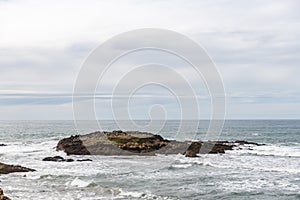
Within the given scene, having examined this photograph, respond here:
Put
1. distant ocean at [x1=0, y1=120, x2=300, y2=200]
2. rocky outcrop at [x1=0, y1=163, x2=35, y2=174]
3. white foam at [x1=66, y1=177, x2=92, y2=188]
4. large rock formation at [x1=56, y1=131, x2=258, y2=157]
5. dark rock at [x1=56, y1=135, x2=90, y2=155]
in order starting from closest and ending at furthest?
1. distant ocean at [x1=0, y1=120, x2=300, y2=200]
2. white foam at [x1=66, y1=177, x2=92, y2=188]
3. rocky outcrop at [x1=0, y1=163, x2=35, y2=174]
4. large rock formation at [x1=56, y1=131, x2=258, y2=157]
5. dark rock at [x1=56, y1=135, x2=90, y2=155]

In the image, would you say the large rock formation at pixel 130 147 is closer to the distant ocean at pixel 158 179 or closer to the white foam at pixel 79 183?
the distant ocean at pixel 158 179

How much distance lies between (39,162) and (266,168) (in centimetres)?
2089

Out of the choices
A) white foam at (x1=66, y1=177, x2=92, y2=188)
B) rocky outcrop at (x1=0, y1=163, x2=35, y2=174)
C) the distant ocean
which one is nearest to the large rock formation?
the distant ocean

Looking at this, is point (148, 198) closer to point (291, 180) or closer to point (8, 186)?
point (8, 186)

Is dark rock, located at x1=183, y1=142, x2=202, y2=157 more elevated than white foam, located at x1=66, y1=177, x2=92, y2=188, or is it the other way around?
dark rock, located at x1=183, y1=142, x2=202, y2=157

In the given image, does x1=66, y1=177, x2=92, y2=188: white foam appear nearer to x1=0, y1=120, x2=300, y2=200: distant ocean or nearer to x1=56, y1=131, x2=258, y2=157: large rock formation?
x1=0, y1=120, x2=300, y2=200: distant ocean

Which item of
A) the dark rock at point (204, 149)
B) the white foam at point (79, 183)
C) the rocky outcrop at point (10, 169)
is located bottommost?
the white foam at point (79, 183)

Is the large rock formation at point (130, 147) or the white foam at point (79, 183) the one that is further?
the large rock formation at point (130, 147)

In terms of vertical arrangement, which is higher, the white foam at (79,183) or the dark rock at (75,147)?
the dark rock at (75,147)

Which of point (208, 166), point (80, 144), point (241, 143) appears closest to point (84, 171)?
point (208, 166)

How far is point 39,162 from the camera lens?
133ft

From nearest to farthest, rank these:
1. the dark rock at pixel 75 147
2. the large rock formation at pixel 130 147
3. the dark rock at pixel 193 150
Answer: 1. the dark rock at pixel 193 150
2. the large rock formation at pixel 130 147
3. the dark rock at pixel 75 147

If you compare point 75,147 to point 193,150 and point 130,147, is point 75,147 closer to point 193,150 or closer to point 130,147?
point 130,147

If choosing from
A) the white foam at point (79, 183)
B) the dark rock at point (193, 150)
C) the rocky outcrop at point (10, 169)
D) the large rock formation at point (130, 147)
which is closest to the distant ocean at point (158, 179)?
the white foam at point (79, 183)
